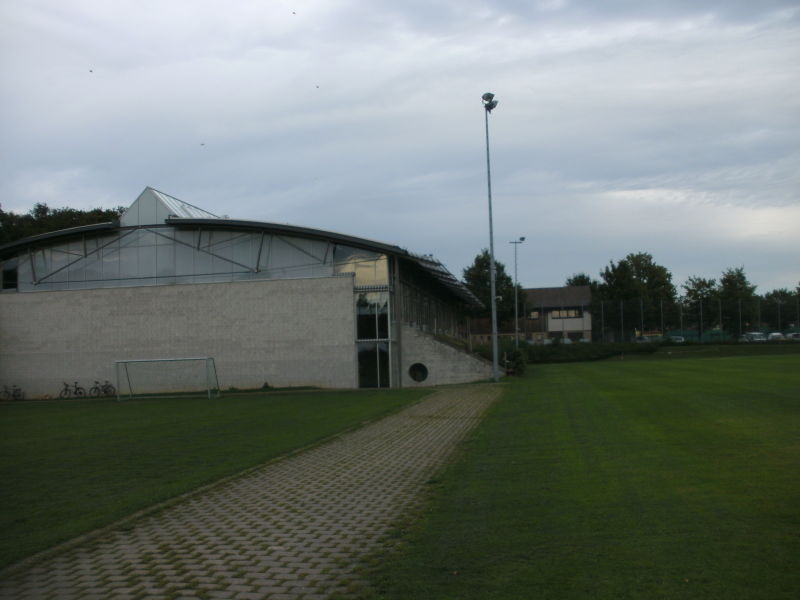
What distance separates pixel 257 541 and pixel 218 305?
34.1 metres

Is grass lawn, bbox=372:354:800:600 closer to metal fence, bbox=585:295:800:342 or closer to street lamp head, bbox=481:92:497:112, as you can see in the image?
street lamp head, bbox=481:92:497:112

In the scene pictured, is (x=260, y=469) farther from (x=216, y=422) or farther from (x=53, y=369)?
(x=53, y=369)

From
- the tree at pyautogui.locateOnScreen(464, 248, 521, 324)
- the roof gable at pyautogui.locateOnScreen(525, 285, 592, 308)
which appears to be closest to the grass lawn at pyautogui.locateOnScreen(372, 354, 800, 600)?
the tree at pyautogui.locateOnScreen(464, 248, 521, 324)

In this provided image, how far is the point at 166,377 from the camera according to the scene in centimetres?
4100

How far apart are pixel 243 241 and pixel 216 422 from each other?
801 inches

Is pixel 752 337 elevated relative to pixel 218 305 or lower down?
lower down

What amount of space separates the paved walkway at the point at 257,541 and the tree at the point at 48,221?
5512 cm

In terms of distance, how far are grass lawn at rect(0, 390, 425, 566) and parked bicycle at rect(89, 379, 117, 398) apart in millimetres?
11433

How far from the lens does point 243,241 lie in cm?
4084

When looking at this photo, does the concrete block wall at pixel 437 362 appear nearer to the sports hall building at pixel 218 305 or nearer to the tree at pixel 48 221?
the sports hall building at pixel 218 305

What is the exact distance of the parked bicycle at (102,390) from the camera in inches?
1644

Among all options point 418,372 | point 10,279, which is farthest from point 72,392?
point 418,372

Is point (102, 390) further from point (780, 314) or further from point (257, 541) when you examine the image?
point (780, 314)

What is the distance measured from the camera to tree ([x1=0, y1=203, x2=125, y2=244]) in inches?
2435
